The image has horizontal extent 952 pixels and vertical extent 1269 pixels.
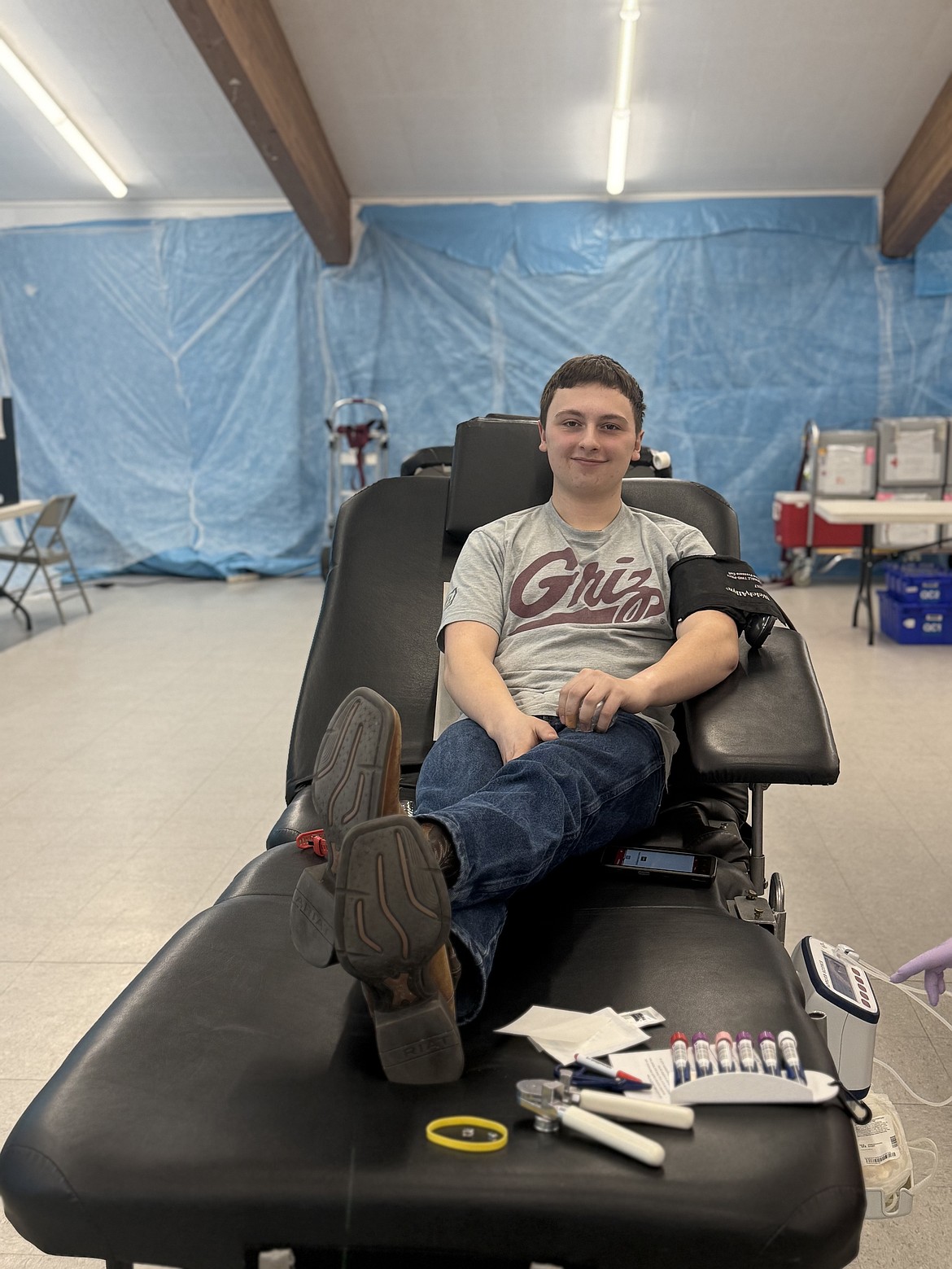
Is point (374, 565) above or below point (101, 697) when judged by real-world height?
above

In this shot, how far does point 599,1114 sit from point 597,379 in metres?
1.17

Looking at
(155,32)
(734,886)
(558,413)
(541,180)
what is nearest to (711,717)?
(734,886)

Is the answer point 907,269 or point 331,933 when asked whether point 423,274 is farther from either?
point 331,933

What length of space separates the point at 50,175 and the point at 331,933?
6721 mm

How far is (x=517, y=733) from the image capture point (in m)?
1.51

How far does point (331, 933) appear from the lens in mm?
1034

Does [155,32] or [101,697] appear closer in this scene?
[101,697]

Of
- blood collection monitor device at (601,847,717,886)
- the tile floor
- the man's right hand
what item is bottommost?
the tile floor

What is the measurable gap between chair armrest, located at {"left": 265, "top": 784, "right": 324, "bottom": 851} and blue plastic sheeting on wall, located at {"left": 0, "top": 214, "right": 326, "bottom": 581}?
17.4 feet

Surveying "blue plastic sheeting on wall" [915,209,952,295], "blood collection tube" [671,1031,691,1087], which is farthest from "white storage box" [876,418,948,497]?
"blood collection tube" [671,1031,691,1087]

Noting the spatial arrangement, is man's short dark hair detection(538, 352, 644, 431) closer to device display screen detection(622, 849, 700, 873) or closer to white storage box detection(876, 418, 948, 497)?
device display screen detection(622, 849, 700, 873)

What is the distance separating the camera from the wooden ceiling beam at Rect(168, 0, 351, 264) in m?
4.38

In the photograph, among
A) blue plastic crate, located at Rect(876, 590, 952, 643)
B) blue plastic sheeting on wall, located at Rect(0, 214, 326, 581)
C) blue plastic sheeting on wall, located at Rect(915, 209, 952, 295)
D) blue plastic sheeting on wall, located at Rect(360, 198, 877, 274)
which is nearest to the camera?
blue plastic crate, located at Rect(876, 590, 952, 643)

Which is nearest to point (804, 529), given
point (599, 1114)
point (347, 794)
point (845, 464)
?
point (845, 464)
